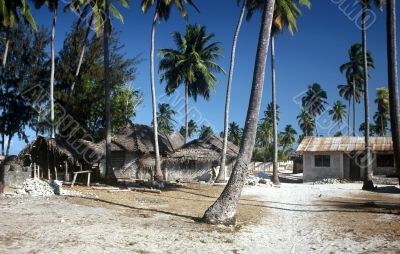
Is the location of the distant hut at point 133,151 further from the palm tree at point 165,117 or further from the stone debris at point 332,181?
the palm tree at point 165,117

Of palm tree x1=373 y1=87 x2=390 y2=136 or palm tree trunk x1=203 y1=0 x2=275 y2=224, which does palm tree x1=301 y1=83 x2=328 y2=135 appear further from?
palm tree trunk x1=203 y1=0 x2=275 y2=224

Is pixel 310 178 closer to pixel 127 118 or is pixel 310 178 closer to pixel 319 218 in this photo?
pixel 127 118

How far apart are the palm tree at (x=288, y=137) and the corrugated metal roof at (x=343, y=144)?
43.4m

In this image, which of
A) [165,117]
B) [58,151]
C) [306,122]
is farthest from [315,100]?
[58,151]

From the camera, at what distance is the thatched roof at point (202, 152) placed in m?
29.5

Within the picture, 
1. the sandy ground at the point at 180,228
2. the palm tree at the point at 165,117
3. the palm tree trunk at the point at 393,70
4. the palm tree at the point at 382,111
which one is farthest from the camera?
the palm tree at the point at 165,117

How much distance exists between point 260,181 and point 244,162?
55.9 ft

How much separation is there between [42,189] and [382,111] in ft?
171

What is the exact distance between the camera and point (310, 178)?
31234 mm

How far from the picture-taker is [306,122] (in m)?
70.6

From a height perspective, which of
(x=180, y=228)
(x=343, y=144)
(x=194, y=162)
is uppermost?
(x=343, y=144)

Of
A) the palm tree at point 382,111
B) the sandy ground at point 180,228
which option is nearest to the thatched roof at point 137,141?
the sandy ground at point 180,228

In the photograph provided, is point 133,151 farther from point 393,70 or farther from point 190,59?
point 393,70

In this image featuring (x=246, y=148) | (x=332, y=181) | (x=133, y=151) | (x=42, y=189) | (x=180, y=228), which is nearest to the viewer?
(x=180, y=228)
